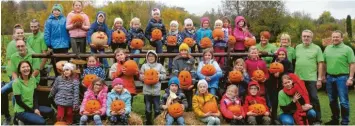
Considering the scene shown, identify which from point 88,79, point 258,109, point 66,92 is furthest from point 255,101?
point 66,92

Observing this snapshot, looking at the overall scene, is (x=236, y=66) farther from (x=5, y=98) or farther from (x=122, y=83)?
(x=5, y=98)

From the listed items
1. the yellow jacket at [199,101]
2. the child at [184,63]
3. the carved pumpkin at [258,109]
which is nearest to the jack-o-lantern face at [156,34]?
the child at [184,63]

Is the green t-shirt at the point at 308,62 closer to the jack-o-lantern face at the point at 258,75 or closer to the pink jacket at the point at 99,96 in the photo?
the jack-o-lantern face at the point at 258,75

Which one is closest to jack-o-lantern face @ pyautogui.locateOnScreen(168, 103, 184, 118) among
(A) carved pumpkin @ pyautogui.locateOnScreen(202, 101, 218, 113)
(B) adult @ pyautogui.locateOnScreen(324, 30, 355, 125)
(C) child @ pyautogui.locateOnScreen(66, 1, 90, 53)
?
(A) carved pumpkin @ pyautogui.locateOnScreen(202, 101, 218, 113)

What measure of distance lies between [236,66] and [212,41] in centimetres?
122

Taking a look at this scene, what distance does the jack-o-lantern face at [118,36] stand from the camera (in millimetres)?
8797

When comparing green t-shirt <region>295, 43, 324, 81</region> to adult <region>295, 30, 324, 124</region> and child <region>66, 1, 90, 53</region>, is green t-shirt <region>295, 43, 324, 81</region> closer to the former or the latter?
adult <region>295, 30, 324, 124</region>

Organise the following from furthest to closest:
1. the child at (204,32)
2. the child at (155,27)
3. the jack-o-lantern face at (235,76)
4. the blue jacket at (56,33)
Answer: the child at (204,32), the child at (155,27), the blue jacket at (56,33), the jack-o-lantern face at (235,76)

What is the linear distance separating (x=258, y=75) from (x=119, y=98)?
265 cm

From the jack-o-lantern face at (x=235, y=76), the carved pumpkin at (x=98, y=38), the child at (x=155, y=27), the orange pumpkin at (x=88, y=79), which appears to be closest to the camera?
the orange pumpkin at (x=88, y=79)

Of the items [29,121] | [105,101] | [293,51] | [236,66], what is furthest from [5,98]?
[293,51]

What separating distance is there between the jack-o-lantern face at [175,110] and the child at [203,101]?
0.34m

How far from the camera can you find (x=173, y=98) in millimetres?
7895

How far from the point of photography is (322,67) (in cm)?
852
